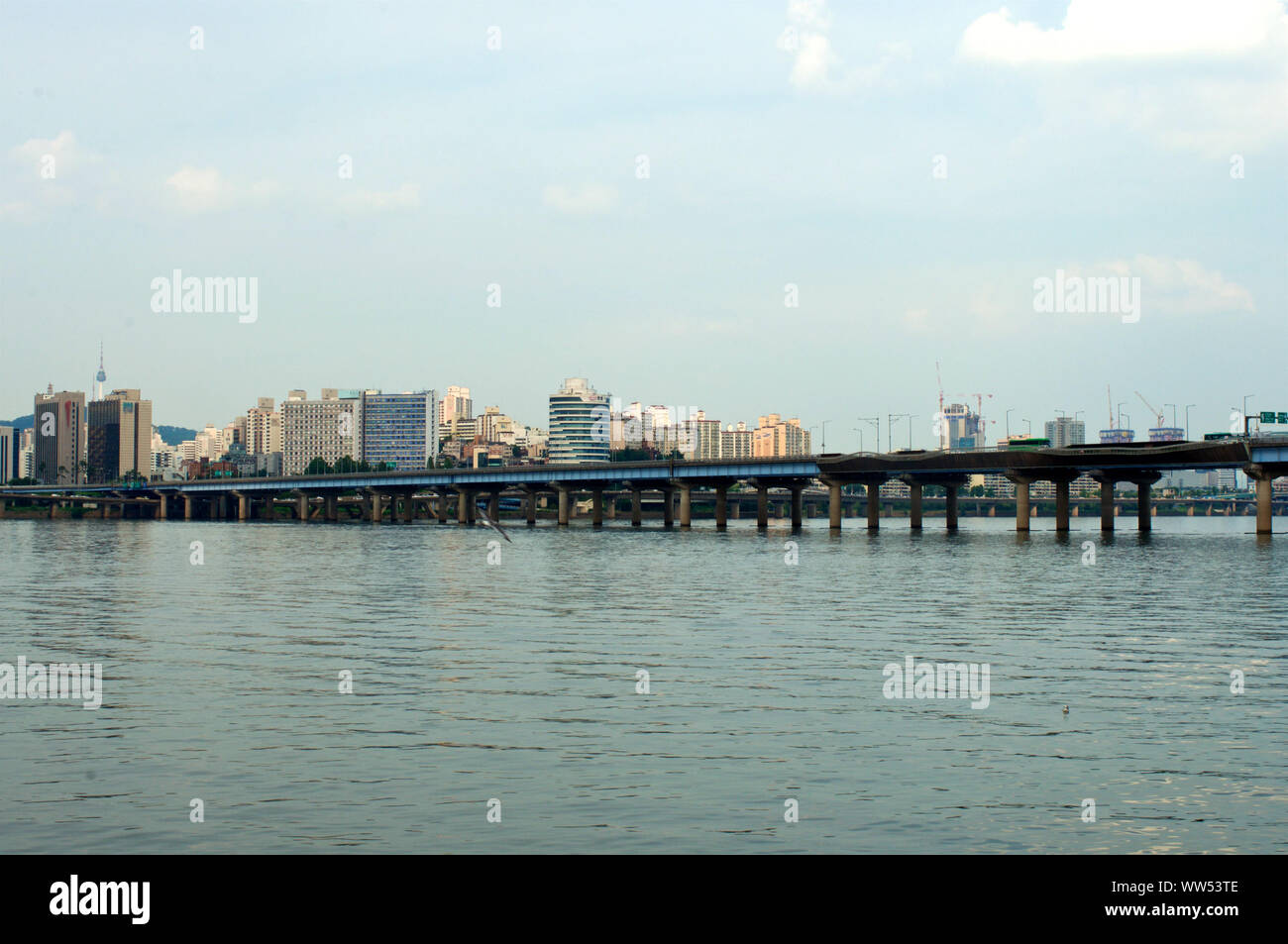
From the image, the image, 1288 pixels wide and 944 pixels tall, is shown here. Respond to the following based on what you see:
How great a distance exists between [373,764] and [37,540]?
16624 centimetres

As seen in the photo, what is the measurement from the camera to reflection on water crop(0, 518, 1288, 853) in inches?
896

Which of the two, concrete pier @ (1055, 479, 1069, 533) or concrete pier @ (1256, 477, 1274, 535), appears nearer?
concrete pier @ (1256, 477, 1274, 535)

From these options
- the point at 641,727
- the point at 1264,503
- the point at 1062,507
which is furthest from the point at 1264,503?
the point at 641,727

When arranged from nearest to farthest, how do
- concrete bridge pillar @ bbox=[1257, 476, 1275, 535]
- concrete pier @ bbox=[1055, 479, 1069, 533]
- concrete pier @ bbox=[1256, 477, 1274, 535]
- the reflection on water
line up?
1. the reflection on water
2. concrete bridge pillar @ bbox=[1257, 476, 1275, 535]
3. concrete pier @ bbox=[1256, 477, 1274, 535]
4. concrete pier @ bbox=[1055, 479, 1069, 533]

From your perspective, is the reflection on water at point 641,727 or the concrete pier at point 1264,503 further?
the concrete pier at point 1264,503

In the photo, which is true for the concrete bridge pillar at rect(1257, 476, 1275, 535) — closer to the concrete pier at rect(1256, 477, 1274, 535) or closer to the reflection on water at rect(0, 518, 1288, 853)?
the concrete pier at rect(1256, 477, 1274, 535)

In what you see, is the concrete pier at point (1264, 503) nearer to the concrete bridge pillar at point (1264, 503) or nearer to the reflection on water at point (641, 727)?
the concrete bridge pillar at point (1264, 503)

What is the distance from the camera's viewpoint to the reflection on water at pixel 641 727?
22766mm

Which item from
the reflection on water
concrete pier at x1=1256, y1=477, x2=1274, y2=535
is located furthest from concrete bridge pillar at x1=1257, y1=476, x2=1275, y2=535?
the reflection on water

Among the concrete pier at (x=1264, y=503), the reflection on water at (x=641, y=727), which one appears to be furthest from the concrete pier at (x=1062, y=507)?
the reflection on water at (x=641, y=727)

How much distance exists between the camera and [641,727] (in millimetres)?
32344

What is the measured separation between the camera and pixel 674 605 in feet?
228

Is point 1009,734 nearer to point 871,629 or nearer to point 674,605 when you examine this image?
point 871,629
